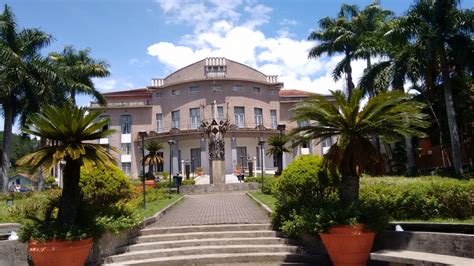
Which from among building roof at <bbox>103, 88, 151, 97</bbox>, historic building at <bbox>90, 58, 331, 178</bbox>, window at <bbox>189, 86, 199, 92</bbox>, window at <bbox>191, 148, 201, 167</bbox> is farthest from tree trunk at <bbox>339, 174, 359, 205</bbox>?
building roof at <bbox>103, 88, 151, 97</bbox>

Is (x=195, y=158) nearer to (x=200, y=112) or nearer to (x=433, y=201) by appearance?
(x=200, y=112)

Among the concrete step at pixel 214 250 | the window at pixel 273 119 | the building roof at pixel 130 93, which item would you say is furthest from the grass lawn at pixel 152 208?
the building roof at pixel 130 93

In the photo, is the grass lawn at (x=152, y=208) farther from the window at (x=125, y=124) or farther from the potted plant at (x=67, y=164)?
the window at (x=125, y=124)

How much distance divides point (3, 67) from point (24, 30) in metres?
3.76

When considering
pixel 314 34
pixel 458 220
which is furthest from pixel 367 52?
pixel 458 220

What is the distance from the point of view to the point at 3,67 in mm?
30531

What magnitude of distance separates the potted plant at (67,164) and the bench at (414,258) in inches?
216

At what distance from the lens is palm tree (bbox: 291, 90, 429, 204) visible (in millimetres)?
8938

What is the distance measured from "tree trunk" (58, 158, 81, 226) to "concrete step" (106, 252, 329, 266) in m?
1.50

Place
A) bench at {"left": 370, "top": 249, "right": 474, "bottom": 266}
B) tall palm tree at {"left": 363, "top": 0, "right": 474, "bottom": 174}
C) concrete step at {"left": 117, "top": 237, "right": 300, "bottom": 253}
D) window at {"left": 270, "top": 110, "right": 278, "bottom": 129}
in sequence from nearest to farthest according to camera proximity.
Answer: bench at {"left": 370, "top": 249, "right": 474, "bottom": 266}, concrete step at {"left": 117, "top": 237, "right": 300, "bottom": 253}, tall palm tree at {"left": 363, "top": 0, "right": 474, "bottom": 174}, window at {"left": 270, "top": 110, "right": 278, "bottom": 129}

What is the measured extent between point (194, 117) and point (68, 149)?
50.0 metres

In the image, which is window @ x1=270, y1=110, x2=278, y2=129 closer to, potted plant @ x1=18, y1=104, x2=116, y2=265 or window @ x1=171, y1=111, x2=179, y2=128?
window @ x1=171, y1=111, x2=179, y2=128

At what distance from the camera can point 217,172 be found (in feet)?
120

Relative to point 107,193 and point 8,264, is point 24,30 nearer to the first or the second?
point 107,193
